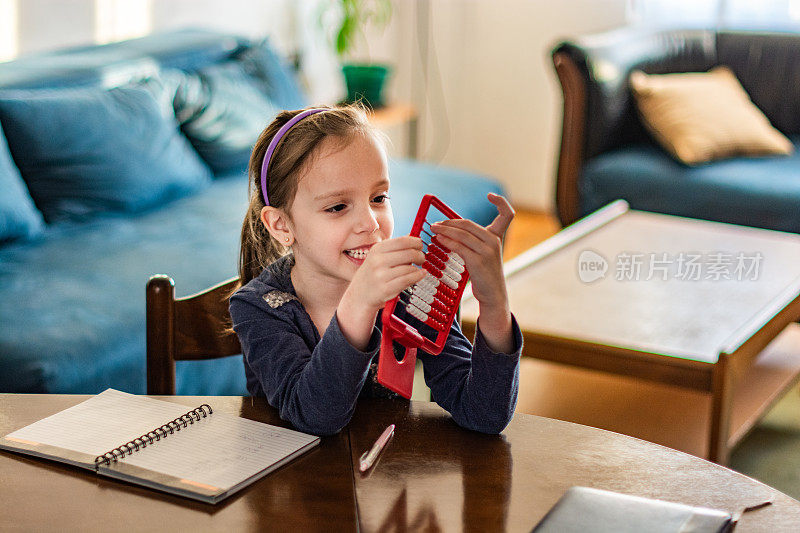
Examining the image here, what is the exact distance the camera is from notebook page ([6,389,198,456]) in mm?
886

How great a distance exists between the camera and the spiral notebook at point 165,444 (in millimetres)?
821

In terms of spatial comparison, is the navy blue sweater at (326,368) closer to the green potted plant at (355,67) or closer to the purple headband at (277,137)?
the purple headband at (277,137)

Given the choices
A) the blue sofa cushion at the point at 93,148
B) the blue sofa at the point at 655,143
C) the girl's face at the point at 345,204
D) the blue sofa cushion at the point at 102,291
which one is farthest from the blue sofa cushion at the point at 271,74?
the girl's face at the point at 345,204

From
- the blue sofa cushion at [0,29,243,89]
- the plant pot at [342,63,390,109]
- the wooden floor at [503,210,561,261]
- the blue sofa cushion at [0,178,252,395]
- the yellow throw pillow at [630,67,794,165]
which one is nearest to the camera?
the blue sofa cushion at [0,178,252,395]

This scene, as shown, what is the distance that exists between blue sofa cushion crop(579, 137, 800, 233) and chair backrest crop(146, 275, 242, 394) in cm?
236

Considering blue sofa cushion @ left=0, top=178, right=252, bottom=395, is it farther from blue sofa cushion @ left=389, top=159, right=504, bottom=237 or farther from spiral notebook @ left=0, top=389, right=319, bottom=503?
spiral notebook @ left=0, top=389, right=319, bottom=503

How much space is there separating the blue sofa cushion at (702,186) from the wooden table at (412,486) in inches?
93.9

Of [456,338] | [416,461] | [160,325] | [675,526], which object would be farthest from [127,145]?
[675,526]

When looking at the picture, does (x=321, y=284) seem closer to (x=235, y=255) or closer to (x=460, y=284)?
(x=460, y=284)

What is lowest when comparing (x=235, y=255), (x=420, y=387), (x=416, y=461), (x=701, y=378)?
(x=420, y=387)

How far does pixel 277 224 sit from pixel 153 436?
356mm

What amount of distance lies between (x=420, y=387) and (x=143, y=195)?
87 cm

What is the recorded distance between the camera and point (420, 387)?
2.43 metres

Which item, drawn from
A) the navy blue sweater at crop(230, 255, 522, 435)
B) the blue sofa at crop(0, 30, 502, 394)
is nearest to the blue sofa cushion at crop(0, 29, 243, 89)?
the blue sofa at crop(0, 30, 502, 394)
